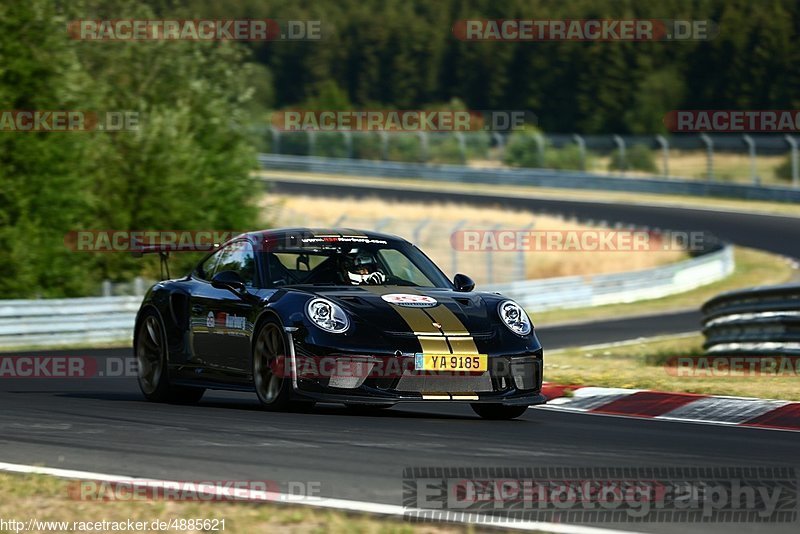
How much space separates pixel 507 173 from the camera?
54062mm

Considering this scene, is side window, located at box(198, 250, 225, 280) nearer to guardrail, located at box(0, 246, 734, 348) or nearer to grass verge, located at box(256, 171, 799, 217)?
guardrail, located at box(0, 246, 734, 348)

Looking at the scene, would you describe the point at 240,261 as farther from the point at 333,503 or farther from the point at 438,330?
the point at 333,503

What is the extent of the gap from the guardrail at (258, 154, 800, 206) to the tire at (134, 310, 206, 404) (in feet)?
115

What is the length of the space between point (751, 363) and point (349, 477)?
9044 millimetres

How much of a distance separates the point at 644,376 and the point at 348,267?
3.67m

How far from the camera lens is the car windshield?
1058 centimetres

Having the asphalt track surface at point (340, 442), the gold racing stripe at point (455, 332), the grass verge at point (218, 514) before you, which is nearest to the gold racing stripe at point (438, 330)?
the gold racing stripe at point (455, 332)

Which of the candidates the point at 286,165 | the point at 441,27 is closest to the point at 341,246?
the point at 286,165

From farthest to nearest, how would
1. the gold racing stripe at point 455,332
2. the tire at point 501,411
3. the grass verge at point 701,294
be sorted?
the grass verge at point 701,294, the tire at point 501,411, the gold racing stripe at point 455,332

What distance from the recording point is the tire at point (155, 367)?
11.5 m

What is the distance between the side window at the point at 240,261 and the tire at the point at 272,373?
592 millimetres

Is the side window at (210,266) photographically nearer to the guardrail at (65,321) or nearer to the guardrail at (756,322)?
the guardrail at (756,322)

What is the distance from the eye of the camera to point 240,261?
11031mm

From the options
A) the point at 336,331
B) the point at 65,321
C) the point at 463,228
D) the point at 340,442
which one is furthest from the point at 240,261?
the point at 463,228
